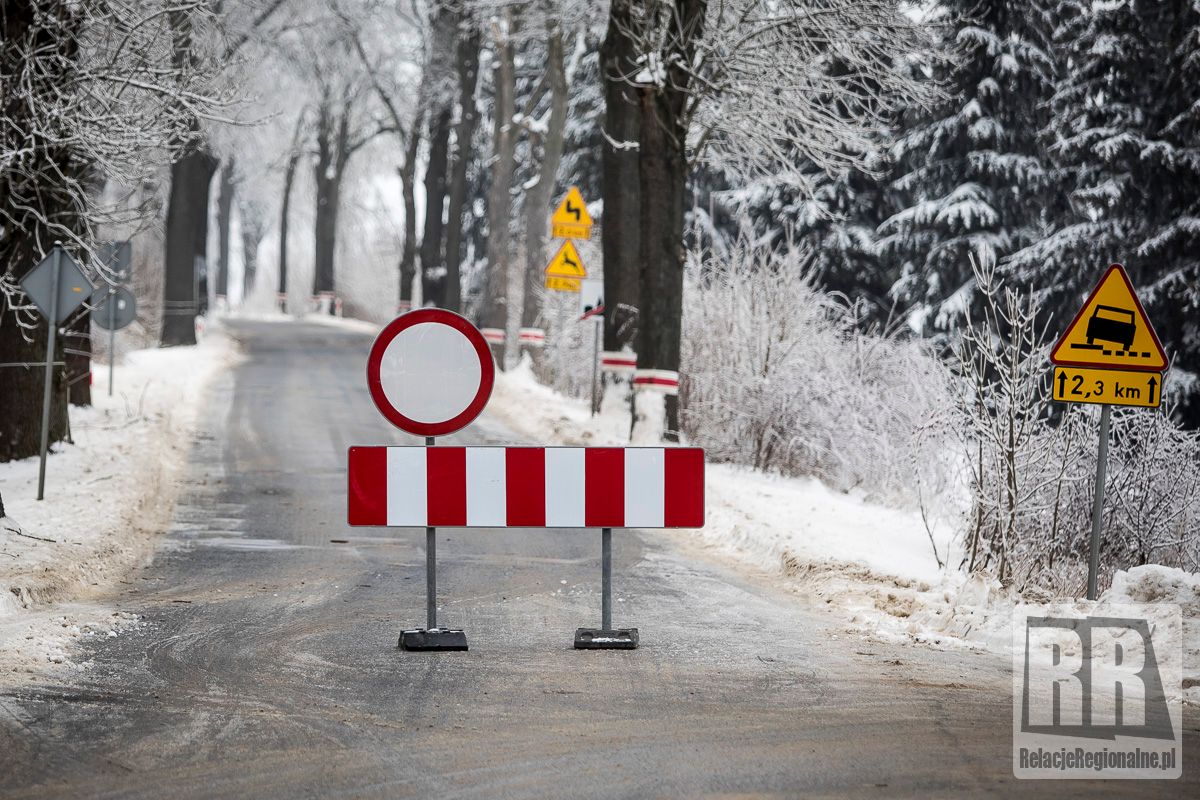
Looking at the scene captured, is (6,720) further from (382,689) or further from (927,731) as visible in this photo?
(927,731)

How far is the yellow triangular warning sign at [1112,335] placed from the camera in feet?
28.1

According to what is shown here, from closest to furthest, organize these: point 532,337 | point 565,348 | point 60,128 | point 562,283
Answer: point 60,128
point 562,283
point 532,337
point 565,348

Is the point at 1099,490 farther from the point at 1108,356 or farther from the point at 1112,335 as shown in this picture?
the point at 1112,335

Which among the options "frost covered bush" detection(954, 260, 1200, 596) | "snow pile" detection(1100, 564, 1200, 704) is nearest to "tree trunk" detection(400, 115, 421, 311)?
"frost covered bush" detection(954, 260, 1200, 596)

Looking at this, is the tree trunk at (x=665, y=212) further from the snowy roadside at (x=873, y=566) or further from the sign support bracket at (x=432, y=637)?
the sign support bracket at (x=432, y=637)

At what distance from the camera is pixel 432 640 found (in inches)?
287

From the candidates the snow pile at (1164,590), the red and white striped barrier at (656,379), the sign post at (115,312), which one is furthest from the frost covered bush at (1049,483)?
the sign post at (115,312)

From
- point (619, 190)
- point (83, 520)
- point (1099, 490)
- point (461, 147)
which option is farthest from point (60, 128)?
point (461, 147)

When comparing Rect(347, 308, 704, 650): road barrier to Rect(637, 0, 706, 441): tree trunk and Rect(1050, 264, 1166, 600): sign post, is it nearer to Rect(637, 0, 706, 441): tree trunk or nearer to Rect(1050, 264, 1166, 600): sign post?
Rect(1050, 264, 1166, 600): sign post

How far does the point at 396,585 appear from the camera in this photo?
9.43m

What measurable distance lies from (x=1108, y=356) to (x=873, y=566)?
222 cm

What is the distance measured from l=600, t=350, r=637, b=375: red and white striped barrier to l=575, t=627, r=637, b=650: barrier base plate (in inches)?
462

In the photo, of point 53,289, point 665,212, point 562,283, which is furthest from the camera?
point 562,283

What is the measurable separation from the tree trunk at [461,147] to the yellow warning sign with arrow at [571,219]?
573 inches
